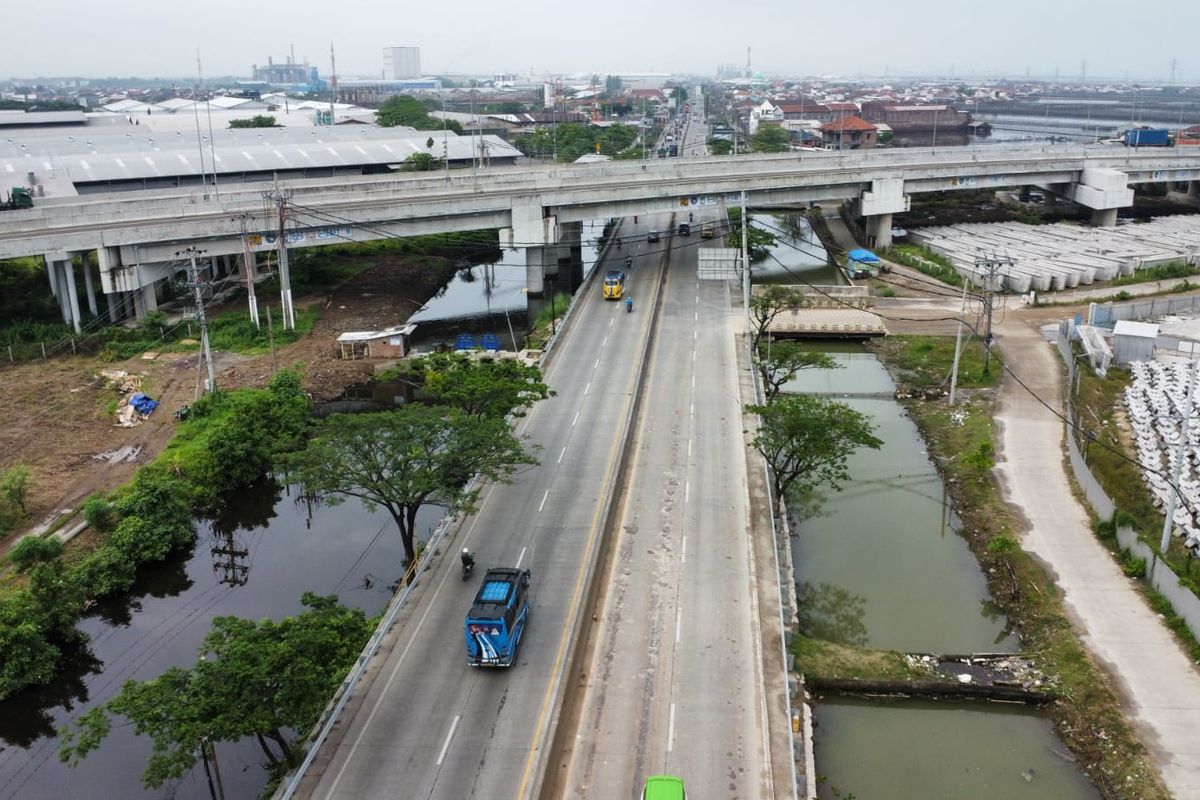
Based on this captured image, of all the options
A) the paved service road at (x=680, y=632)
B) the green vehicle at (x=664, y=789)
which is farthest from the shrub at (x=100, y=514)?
the green vehicle at (x=664, y=789)

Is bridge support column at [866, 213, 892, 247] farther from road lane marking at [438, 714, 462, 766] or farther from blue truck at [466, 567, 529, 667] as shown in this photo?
road lane marking at [438, 714, 462, 766]

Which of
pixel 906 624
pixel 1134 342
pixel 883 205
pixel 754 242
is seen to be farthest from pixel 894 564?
pixel 883 205

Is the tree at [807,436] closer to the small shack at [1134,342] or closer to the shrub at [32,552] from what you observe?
the small shack at [1134,342]

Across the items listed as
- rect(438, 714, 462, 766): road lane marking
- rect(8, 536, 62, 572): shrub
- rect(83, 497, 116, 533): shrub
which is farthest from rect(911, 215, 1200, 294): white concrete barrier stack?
rect(8, 536, 62, 572): shrub

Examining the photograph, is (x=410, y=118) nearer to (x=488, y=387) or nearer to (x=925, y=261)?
(x=925, y=261)

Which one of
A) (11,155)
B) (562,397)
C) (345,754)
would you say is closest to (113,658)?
(345,754)

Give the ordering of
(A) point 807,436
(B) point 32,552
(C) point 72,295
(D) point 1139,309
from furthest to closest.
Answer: (D) point 1139,309 → (C) point 72,295 → (A) point 807,436 → (B) point 32,552
